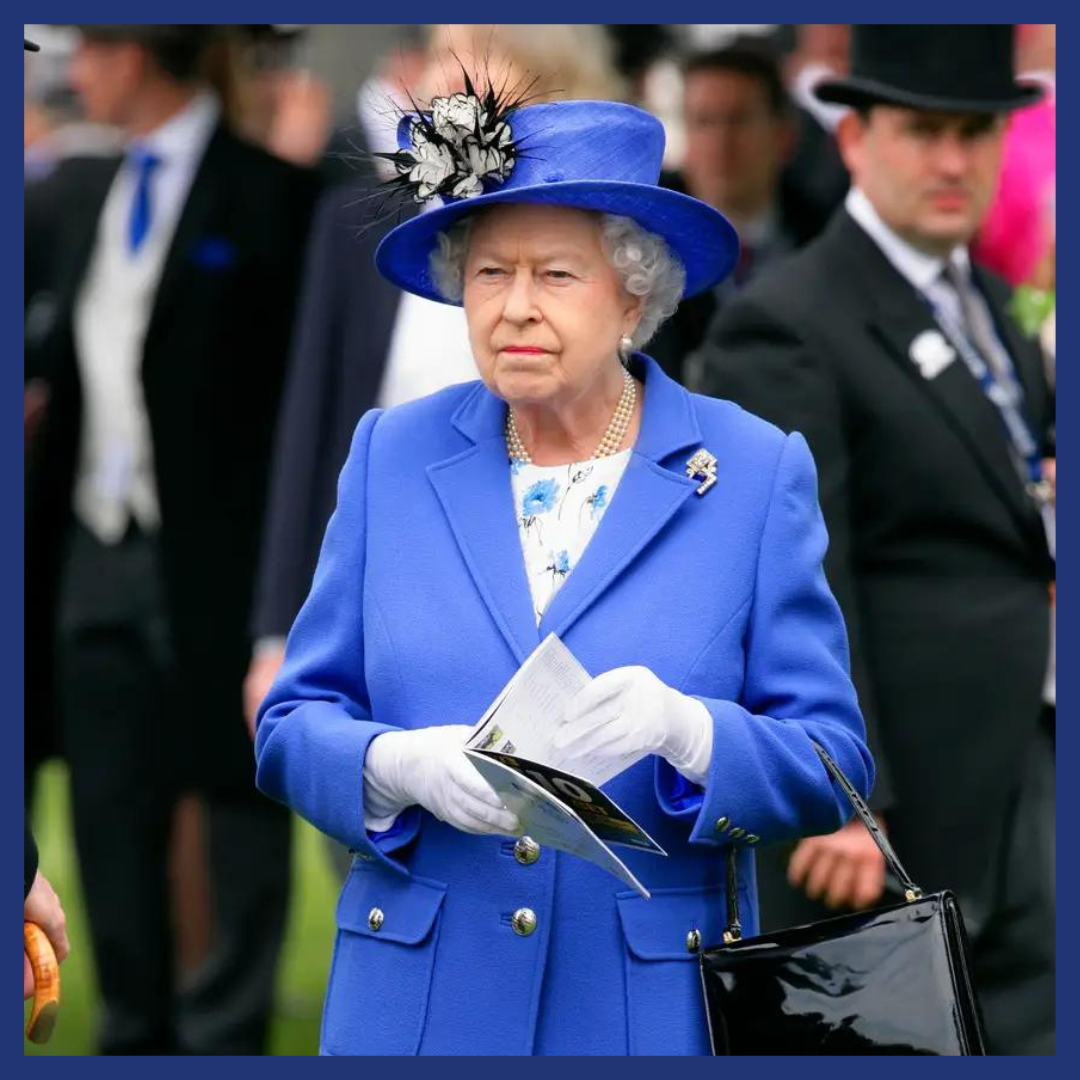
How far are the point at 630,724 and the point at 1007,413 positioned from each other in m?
2.25

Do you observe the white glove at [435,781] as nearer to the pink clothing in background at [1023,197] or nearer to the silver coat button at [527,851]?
the silver coat button at [527,851]

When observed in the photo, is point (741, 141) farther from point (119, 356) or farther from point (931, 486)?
point (931, 486)

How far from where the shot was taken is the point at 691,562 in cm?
Answer: 442

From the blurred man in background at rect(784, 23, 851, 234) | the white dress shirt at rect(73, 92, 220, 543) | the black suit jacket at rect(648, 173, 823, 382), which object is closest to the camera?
the black suit jacket at rect(648, 173, 823, 382)

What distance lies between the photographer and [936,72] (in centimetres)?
627

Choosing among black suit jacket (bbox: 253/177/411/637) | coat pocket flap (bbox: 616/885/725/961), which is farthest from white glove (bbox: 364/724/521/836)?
black suit jacket (bbox: 253/177/411/637)

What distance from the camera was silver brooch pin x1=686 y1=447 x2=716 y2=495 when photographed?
4473 mm

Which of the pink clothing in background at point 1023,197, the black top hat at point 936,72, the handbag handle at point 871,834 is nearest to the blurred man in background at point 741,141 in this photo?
the pink clothing in background at point 1023,197

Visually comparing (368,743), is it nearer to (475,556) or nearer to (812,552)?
(475,556)

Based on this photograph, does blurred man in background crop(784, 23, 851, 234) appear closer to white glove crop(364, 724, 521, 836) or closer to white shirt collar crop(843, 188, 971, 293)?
white shirt collar crop(843, 188, 971, 293)

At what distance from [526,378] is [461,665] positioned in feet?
1.52

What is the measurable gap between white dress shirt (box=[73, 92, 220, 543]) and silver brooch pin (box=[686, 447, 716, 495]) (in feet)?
10.5

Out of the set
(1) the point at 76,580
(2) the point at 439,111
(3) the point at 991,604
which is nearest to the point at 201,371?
(1) the point at 76,580

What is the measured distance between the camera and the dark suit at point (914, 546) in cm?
591
